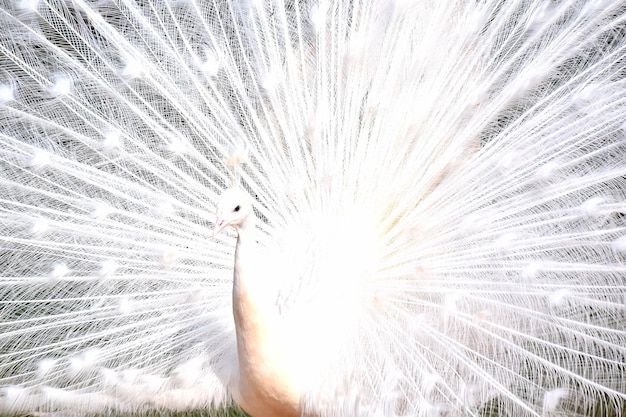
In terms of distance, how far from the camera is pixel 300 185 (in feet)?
11.3

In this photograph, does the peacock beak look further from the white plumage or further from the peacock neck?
the white plumage

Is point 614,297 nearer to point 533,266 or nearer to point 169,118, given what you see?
point 533,266

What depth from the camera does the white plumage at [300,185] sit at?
3.15 metres

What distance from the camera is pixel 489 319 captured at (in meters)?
3.12

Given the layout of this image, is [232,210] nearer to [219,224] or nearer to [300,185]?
[219,224]

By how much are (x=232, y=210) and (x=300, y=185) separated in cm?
77

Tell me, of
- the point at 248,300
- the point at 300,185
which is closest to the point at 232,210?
the point at 248,300

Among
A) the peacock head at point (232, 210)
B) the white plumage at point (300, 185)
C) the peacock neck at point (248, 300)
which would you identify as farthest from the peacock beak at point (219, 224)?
the white plumage at point (300, 185)

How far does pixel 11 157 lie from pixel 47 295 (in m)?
0.54

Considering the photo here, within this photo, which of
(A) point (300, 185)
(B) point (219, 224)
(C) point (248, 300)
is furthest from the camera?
(A) point (300, 185)

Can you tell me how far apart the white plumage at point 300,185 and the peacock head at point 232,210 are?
18.1 inches

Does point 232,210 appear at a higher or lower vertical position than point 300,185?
lower

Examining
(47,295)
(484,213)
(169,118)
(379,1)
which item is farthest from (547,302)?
(47,295)

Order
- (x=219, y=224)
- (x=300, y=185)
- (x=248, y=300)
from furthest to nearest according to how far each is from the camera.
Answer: (x=300, y=185) → (x=248, y=300) → (x=219, y=224)
